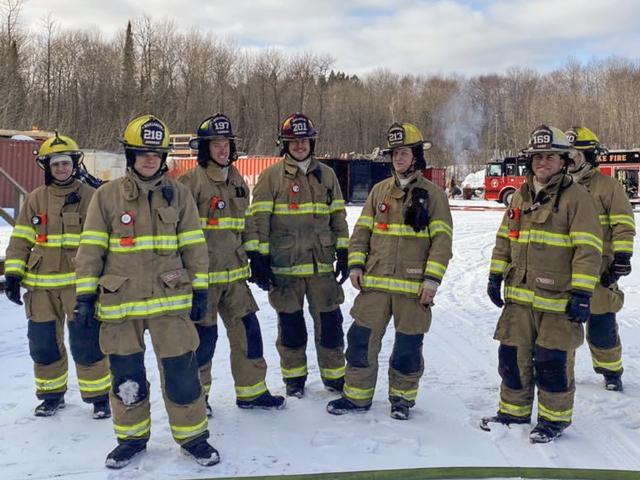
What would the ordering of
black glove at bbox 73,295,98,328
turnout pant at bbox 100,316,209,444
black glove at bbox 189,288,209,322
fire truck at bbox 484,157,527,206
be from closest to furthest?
black glove at bbox 73,295,98,328 → turnout pant at bbox 100,316,209,444 → black glove at bbox 189,288,209,322 → fire truck at bbox 484,157,527,206

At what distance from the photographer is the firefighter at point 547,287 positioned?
3.80m

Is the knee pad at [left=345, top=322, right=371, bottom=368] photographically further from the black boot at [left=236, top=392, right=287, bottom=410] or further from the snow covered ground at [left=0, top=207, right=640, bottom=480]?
the black boot at [left=236, top=392, right=287, bottom=410]

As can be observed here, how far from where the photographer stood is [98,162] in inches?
1142

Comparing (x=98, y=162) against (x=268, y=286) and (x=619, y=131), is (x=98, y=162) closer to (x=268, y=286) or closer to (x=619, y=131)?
(x=268, y=286)

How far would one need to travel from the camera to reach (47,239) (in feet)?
14.3

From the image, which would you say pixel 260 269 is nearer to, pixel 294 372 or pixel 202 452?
pixel 294 372

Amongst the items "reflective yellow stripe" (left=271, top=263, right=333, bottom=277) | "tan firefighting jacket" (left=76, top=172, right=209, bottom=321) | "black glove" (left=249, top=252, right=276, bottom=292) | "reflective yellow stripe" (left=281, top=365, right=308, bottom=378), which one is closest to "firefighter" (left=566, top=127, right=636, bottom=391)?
"reflective yellow stripe" (left=271, top=263, right=333, bottom=277)

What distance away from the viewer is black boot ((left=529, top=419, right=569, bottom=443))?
3.84 m

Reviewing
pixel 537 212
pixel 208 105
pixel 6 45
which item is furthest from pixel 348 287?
pixel 208 105

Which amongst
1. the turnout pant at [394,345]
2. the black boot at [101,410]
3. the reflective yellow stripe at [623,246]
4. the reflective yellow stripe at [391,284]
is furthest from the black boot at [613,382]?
the black boot at [101,410]

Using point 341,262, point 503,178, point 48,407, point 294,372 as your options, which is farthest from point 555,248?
point 503,178

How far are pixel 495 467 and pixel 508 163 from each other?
92.4 ft

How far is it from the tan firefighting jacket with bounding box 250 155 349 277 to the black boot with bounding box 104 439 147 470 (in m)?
1.64

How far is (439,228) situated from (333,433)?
1.56 m
